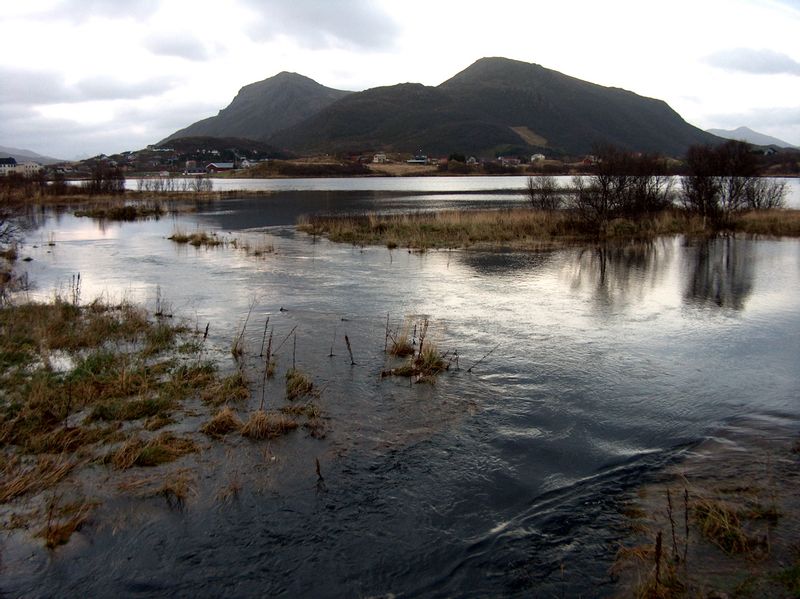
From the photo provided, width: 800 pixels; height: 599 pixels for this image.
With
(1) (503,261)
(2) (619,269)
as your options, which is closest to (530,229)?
(1) (503,261)

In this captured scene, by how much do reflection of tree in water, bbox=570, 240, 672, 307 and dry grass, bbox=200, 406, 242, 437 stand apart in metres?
12.3

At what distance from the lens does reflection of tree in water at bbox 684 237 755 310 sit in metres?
18.6

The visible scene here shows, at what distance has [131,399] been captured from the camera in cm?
1022

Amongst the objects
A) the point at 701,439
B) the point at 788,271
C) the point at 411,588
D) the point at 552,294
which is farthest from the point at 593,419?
the point at 788,271

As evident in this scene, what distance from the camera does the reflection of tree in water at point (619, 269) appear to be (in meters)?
19.8

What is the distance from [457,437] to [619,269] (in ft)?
56.4

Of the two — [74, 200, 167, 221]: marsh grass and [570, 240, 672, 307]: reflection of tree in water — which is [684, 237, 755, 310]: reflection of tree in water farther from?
[74, 200, 167, 221]: marsh grass

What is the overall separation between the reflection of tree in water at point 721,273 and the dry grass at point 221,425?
14.6 m

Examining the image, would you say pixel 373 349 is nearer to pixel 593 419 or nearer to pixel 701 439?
pixel 593 419

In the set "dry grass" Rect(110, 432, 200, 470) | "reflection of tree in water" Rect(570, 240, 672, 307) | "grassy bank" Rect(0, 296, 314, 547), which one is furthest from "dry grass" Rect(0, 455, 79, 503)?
"reflection of tree in water" Rect(570, 240, 672, 307)

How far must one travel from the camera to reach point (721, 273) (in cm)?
2262

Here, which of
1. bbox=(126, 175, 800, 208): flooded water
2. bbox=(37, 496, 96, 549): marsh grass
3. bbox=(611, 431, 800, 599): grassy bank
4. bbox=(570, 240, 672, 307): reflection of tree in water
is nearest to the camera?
bbox=(611, 431, 800, 599): grassy bank

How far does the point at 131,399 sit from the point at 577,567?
7.73 meters

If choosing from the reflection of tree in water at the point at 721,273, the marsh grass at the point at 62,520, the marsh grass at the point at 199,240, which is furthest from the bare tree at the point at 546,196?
the marsh grass at the point at 62,520
